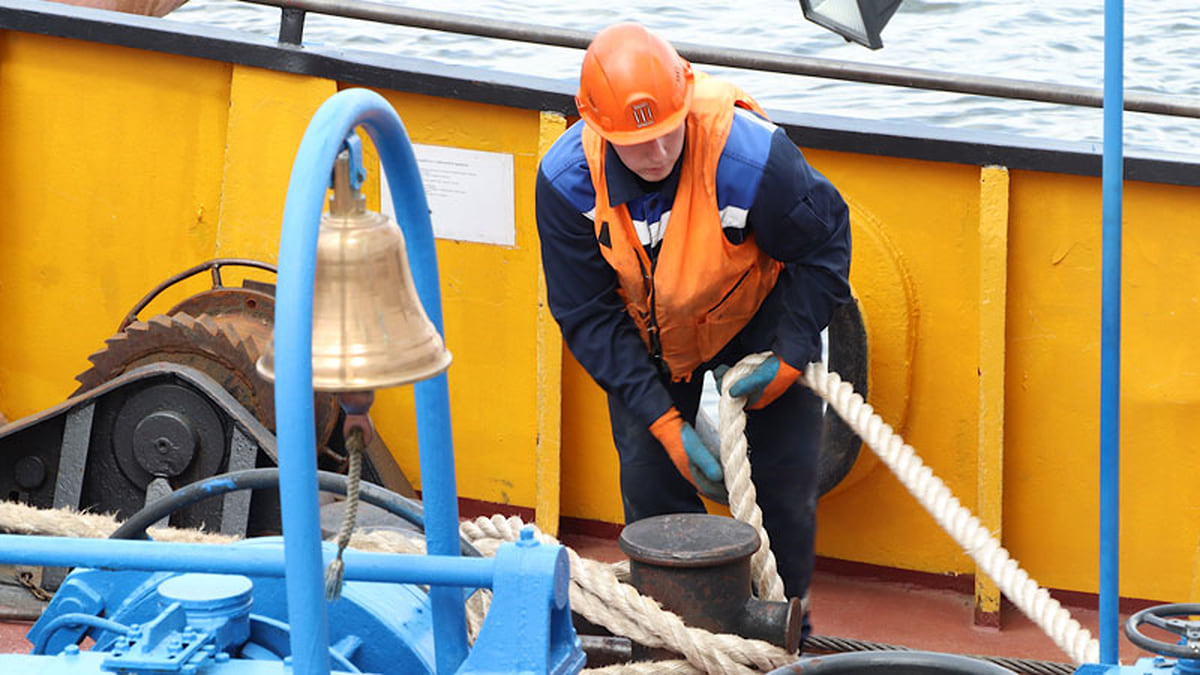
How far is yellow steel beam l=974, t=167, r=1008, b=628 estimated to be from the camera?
12.8 ft

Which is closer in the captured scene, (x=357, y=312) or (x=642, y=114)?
(x=357, y=312)

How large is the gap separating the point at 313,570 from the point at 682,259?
1.83 meters

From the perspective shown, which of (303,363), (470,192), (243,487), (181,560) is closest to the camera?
(303,363)

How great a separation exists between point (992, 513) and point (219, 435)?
2.05m

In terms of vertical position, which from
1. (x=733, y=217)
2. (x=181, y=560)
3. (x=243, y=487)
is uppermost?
(x=733, y=217)

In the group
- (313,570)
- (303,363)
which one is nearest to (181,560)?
(313,570)

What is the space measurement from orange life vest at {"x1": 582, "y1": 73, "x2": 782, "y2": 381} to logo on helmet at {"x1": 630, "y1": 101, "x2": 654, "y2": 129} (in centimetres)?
20

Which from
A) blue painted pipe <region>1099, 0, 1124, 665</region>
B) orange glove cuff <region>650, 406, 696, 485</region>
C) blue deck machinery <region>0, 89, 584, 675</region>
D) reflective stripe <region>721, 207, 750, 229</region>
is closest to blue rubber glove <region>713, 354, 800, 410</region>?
orange glove cuff <region>650, 406, 696, 485</region>

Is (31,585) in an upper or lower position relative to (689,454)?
lower

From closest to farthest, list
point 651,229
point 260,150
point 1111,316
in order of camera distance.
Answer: point 1111,316 → point 651,229 → point 260,150

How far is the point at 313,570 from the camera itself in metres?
1.67

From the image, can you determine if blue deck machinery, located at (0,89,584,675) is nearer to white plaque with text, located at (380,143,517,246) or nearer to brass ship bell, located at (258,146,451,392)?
brass ship bell, located at (258,146,451,392)

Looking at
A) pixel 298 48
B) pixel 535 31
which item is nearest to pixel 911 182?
pixel 535 31

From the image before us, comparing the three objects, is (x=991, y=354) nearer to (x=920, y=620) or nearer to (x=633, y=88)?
(x=920, y=620)
